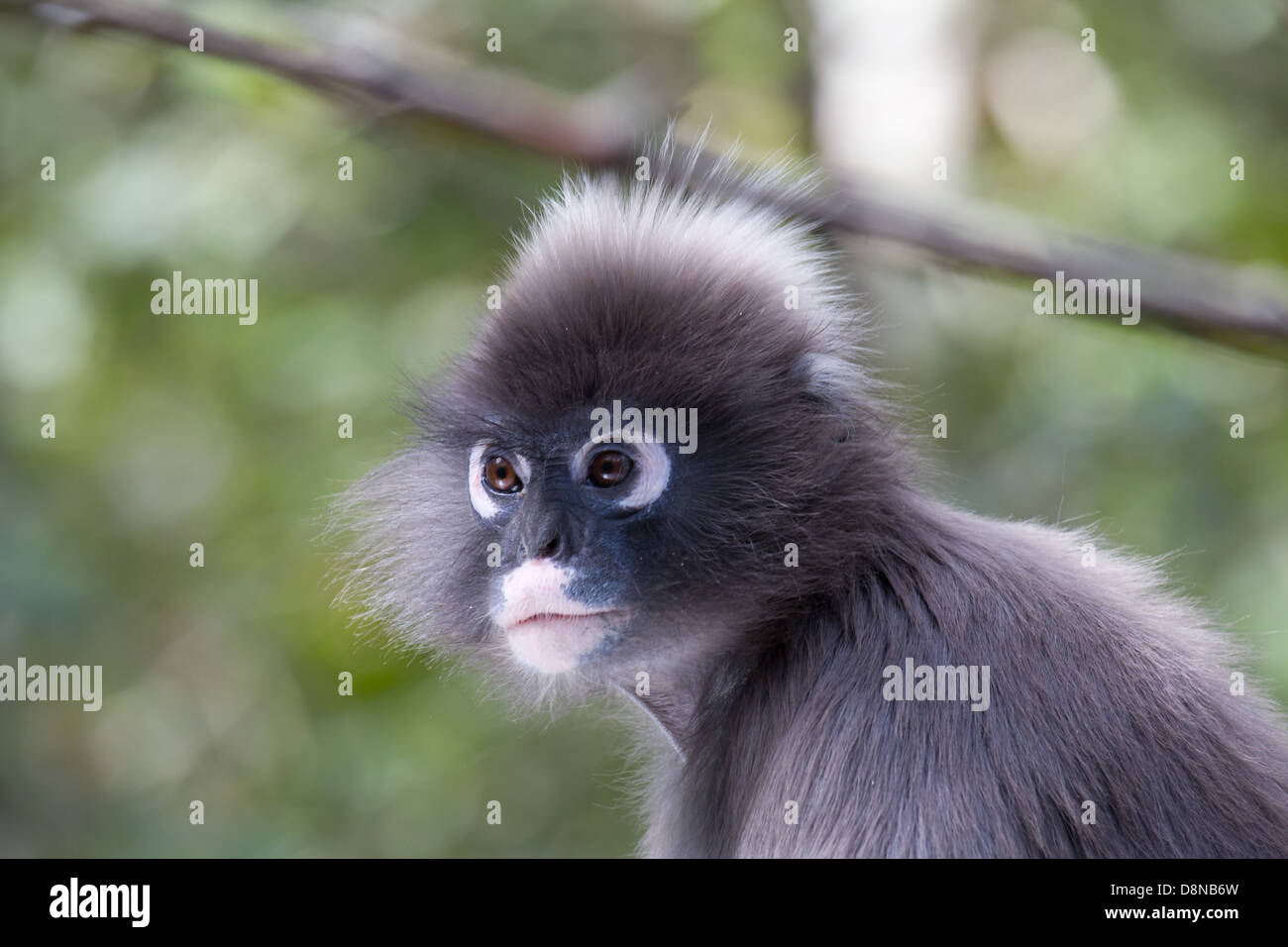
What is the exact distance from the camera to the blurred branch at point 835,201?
3.40 m

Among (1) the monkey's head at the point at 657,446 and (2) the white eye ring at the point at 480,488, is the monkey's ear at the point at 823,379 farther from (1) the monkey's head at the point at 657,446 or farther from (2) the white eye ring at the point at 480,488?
(2) the white eye ring at the point at 480,488

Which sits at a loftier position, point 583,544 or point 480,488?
point 480,488

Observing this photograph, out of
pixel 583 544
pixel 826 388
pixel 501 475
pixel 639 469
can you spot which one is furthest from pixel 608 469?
pixel 826 388

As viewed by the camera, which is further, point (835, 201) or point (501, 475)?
point (501, 475)

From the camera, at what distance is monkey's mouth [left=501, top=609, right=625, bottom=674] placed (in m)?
3.65

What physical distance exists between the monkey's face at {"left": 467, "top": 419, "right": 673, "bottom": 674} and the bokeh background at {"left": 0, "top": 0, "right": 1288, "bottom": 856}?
3222 mm

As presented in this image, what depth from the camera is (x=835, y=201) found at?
3811 mm

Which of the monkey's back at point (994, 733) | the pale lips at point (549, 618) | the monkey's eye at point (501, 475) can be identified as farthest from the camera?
the monkey's eye at point (501, 475)

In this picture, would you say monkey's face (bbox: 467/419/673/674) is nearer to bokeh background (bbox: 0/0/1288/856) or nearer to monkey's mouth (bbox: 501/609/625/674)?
monkey's mouth (bbox: 501/609/625/674)

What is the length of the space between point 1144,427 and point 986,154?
3.10 meters

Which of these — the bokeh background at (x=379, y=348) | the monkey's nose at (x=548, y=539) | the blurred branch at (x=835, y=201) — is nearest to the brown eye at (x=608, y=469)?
the monkey's nose at (x=548, y=539)

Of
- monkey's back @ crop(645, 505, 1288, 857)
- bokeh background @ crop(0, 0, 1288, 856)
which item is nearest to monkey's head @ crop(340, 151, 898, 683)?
monkey's back @ crop(645, 505, 1288, 857)

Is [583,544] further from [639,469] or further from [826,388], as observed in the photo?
[826,388]

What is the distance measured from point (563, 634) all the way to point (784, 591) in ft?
1.96
